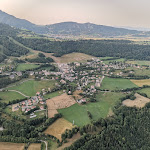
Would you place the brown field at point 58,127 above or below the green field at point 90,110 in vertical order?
below

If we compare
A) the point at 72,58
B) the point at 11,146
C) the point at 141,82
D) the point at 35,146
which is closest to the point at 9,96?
the point at 11,146

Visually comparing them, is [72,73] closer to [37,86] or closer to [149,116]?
[37,86]

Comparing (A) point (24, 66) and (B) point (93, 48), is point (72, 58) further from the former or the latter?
(A) point (24, 66)

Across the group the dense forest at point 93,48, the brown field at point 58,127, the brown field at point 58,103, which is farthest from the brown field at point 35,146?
the dense forest at point 93,48

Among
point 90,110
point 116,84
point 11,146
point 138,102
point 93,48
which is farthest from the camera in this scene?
point 93,48

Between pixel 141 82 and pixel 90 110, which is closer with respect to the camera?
pixel 90 110

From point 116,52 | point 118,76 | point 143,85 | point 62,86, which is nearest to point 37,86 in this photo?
point 62,86

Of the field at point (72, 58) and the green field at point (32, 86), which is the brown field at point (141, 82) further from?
Result: the field at point (72, 58)
